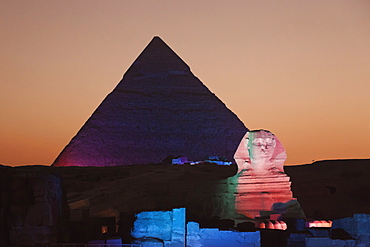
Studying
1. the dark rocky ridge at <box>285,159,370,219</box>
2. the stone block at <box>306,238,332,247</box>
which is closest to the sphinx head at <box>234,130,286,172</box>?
the stone block at <box>306,238,332,247</box>

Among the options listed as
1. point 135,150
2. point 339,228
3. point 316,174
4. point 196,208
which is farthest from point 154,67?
point 339,228

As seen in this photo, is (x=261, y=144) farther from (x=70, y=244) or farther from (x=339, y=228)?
(x=70, y=244)

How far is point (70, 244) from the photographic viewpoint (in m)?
10.2

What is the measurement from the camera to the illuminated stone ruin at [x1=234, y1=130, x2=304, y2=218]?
15984mm

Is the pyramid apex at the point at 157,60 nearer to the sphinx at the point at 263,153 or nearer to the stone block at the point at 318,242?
the sphinx at the point at 263,153

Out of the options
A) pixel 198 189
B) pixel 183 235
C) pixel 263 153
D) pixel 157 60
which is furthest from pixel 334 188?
pixel 157 60

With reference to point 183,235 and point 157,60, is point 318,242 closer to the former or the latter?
point 183,235

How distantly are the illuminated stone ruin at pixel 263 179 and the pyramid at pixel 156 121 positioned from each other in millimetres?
46354

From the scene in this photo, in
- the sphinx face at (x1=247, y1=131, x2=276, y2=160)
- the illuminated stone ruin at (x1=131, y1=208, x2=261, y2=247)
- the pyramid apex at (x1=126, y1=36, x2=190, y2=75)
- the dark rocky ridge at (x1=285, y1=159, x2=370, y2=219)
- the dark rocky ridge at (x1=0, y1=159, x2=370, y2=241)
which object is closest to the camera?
the illuminated stone ruin at (x1=131, y1=208, x2=261, y2=247)

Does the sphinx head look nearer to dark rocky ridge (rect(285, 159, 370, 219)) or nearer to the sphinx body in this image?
the sphinx body

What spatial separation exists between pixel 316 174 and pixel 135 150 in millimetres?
32227

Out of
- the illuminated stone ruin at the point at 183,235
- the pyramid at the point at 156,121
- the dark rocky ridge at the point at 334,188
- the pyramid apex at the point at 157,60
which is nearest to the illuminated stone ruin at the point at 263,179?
the illuminated stone ruin at the point at 183,235

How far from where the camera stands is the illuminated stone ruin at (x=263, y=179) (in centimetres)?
1598

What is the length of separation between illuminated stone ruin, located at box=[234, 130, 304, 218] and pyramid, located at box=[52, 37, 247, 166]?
152 feet
